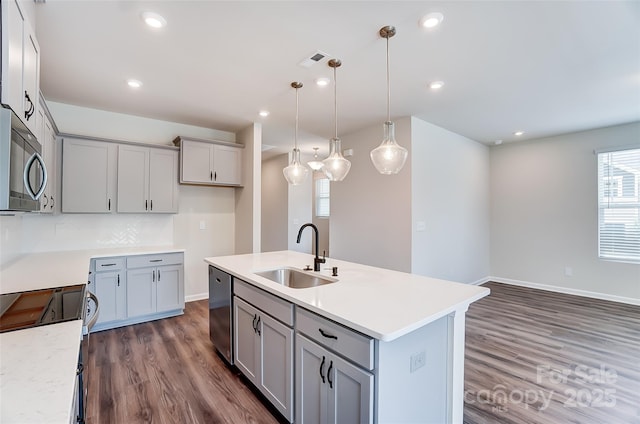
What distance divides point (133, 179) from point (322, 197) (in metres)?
4.36

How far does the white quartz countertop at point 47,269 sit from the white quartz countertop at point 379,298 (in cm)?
113

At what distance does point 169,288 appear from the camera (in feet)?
12.1

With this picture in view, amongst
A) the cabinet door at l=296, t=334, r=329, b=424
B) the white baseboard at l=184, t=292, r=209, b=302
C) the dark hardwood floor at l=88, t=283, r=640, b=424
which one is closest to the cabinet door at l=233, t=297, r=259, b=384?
the dark hardwood floor at l=88, t=283, r=640, b=424

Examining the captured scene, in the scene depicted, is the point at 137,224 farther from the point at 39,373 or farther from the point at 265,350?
the point at 39,373

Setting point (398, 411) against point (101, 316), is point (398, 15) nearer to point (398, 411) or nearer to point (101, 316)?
point (398, 411)

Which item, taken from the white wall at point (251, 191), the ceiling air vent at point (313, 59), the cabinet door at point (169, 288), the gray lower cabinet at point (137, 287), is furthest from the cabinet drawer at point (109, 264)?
the ceiling air vent at point (313, 59)

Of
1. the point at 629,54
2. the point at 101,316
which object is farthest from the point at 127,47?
the point at 629,54

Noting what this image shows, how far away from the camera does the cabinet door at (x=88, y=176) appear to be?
3.30 m

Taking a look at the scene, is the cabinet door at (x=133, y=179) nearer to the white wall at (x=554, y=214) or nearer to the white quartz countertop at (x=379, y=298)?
the white quartz countertop at (x=379, y=298)

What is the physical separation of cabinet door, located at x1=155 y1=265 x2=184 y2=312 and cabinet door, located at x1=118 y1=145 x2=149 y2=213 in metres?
0.85

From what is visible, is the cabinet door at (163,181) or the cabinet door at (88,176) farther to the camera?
the cabinet door at (163,181)

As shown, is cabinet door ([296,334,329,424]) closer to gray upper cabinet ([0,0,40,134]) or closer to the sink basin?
the sink basin

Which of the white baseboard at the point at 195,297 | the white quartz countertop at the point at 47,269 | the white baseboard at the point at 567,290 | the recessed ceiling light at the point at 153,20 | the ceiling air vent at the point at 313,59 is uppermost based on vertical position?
the ceiling air vent at the point at 313,59

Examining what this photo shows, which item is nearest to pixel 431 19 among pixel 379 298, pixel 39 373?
pixel 379 298
